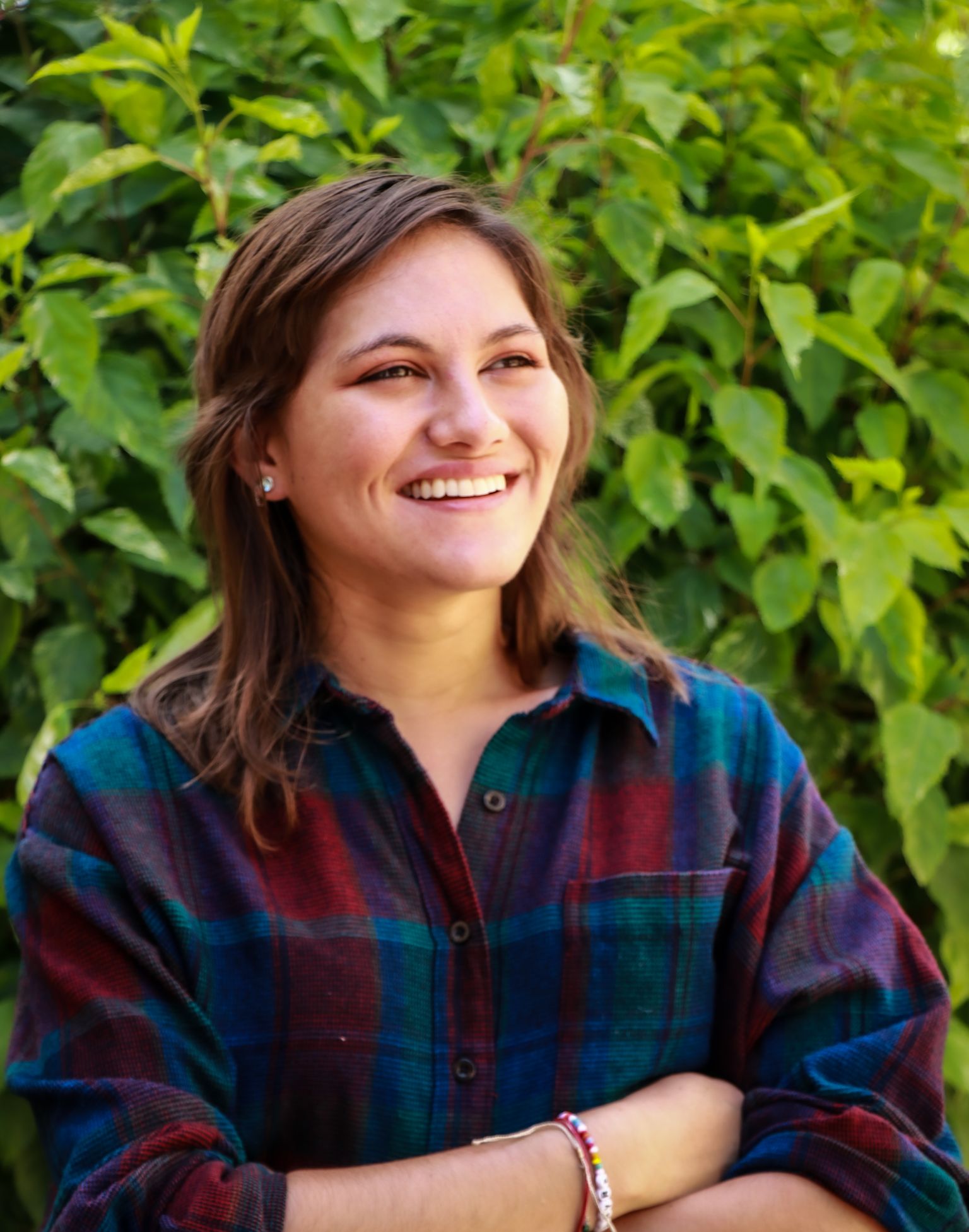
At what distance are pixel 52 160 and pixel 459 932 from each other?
4.09 ft

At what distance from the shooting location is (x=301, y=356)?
1.78 metres

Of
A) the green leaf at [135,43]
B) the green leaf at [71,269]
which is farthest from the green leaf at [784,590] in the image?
the green leaf at [135,43]

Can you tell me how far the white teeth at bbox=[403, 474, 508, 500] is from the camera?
173 centimetres

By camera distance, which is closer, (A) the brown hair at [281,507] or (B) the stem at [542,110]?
(A) the brown hair at [281,507]

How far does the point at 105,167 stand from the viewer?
2033mm

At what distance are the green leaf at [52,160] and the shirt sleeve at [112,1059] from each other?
0.87 meters

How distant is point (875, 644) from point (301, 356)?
100 cm

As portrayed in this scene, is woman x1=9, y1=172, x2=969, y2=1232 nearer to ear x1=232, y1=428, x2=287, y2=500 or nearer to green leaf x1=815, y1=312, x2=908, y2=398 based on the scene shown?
ear x1=232, y1=428, x2=287, y2=500

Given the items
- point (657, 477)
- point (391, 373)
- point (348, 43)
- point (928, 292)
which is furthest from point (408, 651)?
point (928, 292)

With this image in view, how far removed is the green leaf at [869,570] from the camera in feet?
6.59

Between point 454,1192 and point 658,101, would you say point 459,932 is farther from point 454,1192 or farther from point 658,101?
point 658,101

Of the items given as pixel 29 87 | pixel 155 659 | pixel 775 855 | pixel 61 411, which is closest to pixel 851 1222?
pixel 775 855

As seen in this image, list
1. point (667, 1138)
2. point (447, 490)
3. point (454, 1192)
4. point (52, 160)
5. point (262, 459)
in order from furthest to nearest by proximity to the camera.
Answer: point (52, 160) → point (262, 459) → point (447, 490) → point (667, 1138) → point (454, 1192)

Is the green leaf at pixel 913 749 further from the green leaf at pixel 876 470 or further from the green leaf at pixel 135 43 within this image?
the green leaf at pixel 135 43
